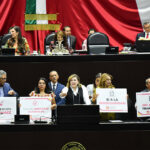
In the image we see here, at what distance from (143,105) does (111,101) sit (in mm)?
322

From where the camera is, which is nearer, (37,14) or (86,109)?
(86,109)

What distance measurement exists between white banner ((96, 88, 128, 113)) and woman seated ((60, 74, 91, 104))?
1042 millimetres

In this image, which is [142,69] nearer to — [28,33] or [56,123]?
[56,123]

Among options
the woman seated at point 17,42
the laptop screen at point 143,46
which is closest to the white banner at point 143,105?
the laptop screen at point 143,46

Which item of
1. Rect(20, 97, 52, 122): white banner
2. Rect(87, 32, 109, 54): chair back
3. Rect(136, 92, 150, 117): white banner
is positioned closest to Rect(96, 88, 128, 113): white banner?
Rect(136, 92, 150, 117): white banner

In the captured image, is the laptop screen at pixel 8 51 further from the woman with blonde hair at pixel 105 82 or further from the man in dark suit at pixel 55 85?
the woman with blonde hair at pixel 105 82

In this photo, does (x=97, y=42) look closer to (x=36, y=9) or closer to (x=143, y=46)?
(x=143, y=46)

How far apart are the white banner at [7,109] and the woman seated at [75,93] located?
1.36m

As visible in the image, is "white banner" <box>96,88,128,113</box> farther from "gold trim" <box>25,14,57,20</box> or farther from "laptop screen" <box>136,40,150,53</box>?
"gold trim" <box>25,14,57,20</box>

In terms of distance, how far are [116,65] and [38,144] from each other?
7.40 feet

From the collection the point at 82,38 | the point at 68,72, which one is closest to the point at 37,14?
the point at 82,38

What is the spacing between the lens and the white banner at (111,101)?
406 cm

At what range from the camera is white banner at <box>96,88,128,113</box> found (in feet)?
13.3

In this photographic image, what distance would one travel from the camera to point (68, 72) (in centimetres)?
559
